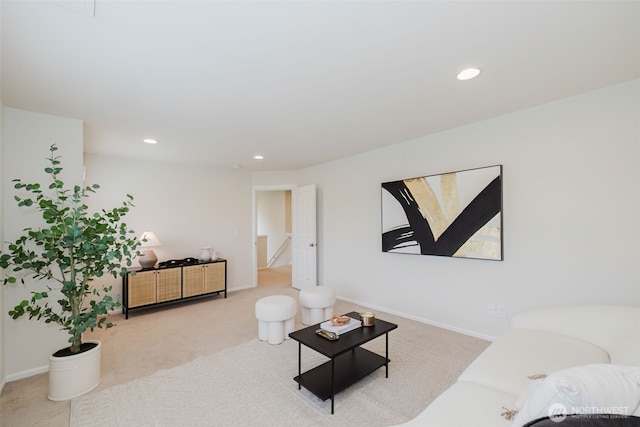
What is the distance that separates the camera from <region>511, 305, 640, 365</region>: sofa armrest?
1.68 m

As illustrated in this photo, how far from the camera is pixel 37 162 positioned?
2.57 metres

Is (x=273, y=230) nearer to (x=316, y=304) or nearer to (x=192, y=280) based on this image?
(x=192, y=280)

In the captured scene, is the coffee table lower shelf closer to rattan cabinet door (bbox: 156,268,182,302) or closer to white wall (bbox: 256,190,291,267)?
rattan cabinet door (bbox: 156,268,182,302)

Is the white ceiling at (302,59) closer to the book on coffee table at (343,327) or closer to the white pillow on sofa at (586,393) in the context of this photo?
the white pillow on sofa at (586,393)

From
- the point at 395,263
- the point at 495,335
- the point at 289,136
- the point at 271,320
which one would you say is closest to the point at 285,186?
the point at 289,136

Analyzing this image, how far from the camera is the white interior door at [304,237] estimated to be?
509 cm

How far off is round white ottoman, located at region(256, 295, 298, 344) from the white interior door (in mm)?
1913

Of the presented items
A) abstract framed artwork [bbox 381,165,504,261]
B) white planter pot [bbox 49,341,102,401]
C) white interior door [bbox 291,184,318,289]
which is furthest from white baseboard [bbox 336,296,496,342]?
white planter pot [bbox 49,341,102,401]

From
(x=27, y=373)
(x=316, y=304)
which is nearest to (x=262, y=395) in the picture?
(x=316, y=304)

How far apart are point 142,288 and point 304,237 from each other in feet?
8.53

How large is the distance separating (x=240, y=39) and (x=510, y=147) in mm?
2694

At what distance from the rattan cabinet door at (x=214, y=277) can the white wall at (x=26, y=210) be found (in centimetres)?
208

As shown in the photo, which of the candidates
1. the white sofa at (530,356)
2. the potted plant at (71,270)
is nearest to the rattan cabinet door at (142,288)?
the potted plant at (71,270)

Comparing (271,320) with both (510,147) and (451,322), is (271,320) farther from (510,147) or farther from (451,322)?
(510,147)
